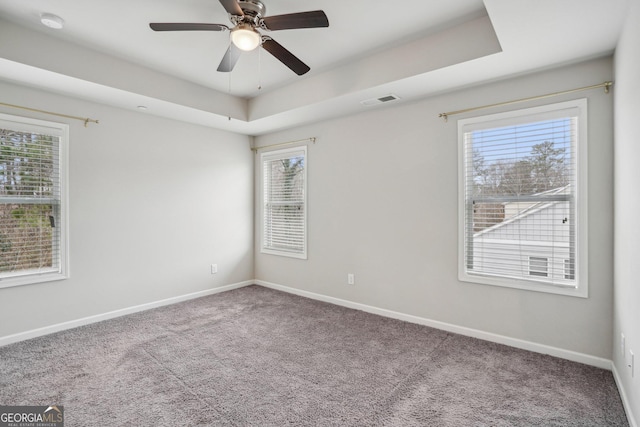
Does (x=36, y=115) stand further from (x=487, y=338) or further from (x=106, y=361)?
(x=487, y=338)

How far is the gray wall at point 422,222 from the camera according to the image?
254 cm

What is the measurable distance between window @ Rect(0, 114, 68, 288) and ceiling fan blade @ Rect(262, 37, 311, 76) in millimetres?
2514

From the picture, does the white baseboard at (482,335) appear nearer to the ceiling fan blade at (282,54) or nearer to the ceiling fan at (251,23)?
the ceiling fan blade at (282,54)

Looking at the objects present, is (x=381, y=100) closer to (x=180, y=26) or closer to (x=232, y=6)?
(x=232, y=6)

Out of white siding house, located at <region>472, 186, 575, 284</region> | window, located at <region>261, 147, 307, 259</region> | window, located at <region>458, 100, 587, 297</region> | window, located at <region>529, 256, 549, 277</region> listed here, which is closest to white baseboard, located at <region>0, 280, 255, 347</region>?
window, located at <region>261, 147, 307, 259</region>

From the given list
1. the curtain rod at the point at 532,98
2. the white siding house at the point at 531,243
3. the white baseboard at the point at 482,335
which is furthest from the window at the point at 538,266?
the curtain rod at the point at 532,98

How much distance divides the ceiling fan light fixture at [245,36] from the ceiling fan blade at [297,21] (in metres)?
0.10

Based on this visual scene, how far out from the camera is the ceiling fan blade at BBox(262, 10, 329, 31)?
1940mm

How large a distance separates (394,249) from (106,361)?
2.92 m

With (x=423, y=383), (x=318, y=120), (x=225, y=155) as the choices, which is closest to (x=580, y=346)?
(x=423, y=383)


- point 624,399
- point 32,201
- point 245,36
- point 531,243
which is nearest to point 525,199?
point 531,243

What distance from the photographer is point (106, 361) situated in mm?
2660

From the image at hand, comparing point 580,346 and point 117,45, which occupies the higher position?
point 117,45

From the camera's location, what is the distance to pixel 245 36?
210 cm
